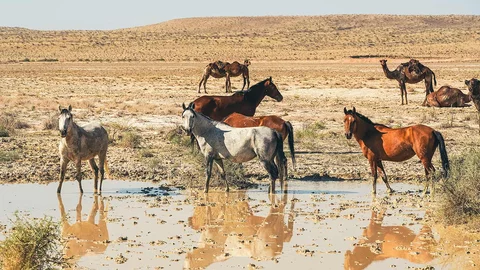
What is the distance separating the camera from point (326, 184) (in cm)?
1691

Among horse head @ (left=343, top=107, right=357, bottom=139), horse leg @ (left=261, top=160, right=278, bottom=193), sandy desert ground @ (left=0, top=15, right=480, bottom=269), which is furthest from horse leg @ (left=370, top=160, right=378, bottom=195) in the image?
horse leg @ (left=261, top=160, right=278, bottom=193)

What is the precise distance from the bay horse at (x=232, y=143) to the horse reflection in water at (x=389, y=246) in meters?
2.78

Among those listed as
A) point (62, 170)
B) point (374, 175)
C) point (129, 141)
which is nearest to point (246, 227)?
point (374, 175)

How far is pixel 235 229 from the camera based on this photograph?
12.9 metres

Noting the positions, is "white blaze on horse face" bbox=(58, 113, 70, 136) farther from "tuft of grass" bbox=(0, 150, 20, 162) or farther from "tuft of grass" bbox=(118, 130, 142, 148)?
"tuft of grass" bbox=(118, 130, 142, 148)

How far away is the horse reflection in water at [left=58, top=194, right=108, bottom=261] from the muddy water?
0.05 ft

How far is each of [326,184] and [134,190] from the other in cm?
358

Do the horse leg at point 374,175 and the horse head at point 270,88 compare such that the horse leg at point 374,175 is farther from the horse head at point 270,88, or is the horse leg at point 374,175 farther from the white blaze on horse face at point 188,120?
the horse head at point 270,88

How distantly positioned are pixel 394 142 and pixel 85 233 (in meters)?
5.55

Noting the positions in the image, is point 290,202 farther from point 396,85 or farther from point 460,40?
point 460,40

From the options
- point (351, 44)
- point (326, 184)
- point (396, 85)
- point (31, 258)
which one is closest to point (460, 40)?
point (351, 44)

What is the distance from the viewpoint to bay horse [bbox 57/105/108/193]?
14977 millimetres

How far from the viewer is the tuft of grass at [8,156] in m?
18.7

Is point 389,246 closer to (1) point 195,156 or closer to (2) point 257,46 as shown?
(1) point 195,156
